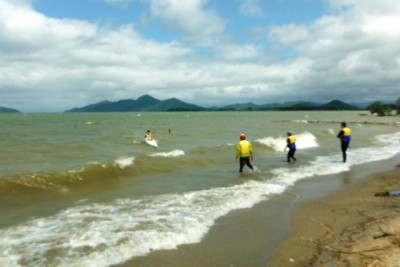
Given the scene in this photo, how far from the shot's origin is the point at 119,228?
784 centimetres

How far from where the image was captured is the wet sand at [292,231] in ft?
20.0

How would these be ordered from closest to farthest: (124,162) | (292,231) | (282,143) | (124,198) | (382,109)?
(292,231) → (124,198) → (124,162) → (282,143) → (382,109)

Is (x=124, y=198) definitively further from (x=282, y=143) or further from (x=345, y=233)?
(x=282, y=143)

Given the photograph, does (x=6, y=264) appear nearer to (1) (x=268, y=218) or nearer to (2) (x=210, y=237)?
(2) (x=210, y=237)

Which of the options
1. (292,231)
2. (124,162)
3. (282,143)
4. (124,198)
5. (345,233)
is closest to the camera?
(345,233)

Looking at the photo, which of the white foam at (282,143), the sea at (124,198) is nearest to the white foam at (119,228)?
the sea at (124,198)

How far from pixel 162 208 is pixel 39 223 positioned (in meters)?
3.20

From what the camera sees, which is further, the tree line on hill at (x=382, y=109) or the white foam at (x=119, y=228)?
the tree line on hill at (x=382, y=109)

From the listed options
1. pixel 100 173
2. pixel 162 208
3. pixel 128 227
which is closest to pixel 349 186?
pixel 162 208

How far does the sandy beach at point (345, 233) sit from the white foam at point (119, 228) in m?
1.88

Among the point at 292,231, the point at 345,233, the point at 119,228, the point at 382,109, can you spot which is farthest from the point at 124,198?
the point at 382,109

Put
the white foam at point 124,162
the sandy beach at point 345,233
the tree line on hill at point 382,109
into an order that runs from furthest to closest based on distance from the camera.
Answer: the tree line on hill at point 382,109 < the white foam at point 124,162 < the sandy beach at point 345,233

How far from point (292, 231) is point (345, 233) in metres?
1.12

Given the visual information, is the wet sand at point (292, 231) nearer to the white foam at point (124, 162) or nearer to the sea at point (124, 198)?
the sea at point (124, 198)
